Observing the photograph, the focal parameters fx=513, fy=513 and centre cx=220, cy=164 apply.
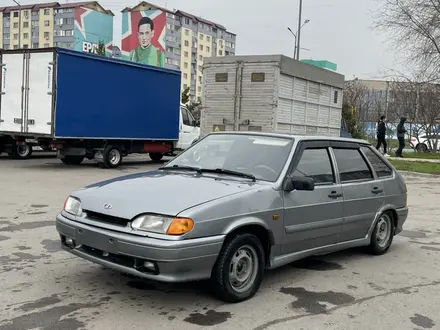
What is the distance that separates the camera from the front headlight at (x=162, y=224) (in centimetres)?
407

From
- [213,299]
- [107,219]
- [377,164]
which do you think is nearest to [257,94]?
[377,164]

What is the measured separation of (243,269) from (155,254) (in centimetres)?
99

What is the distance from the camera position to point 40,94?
1452 centimetres

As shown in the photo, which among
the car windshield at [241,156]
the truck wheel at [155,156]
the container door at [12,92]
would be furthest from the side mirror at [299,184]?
the truck wheel at [155,156]

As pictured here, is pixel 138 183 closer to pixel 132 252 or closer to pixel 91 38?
pixel 132 252

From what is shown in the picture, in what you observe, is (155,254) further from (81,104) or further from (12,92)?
(12,92)

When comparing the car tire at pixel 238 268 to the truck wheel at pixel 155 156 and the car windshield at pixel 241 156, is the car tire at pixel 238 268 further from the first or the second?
the truck wheel at pixel 155 156

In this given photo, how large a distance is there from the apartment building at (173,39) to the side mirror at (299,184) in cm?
8369

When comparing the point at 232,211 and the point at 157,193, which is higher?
the point at 157,193

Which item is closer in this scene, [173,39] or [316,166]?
[316,166]

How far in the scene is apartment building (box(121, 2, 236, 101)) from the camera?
325 feet

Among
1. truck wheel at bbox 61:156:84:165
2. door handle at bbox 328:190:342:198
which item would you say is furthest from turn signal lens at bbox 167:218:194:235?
truck wheel at bbox 61:156:84:165

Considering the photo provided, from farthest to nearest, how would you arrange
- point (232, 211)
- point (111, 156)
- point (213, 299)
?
point (111, 156)
point (213, 299)
point (232, 211)

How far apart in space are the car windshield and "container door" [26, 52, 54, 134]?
9550 mm
